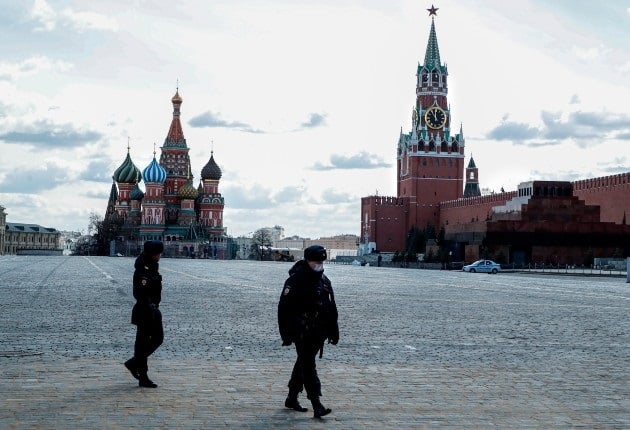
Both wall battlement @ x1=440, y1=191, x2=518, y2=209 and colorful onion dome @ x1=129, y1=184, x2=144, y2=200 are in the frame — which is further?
colorful onion dome @ x1=129, y1=184, x2=144, y2=200

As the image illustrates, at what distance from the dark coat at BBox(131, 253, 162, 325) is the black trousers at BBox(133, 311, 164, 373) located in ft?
0.10

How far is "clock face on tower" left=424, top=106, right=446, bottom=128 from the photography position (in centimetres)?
12444

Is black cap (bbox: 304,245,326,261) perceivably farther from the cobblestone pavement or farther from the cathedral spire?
the cathedral spire

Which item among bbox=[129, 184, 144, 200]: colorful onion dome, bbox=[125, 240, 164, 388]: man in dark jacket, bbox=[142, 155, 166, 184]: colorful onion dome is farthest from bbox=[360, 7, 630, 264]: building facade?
bbox=[125, 240, 164, 388]: man in dark jacket

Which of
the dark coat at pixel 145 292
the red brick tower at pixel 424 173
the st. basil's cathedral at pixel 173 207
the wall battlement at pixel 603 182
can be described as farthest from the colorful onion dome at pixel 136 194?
the dark coat at pixel 145 292

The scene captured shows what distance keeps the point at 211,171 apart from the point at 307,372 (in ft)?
406

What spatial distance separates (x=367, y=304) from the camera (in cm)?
2116

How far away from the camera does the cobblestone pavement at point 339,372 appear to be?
23.7 ft

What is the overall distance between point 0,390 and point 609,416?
4.59 meters

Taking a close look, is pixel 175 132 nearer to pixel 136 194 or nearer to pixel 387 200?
pixel 136 194

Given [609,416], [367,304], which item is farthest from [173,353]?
[367,304]

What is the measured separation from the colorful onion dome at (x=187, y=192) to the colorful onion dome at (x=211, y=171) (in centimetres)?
338

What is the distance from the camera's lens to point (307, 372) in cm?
742

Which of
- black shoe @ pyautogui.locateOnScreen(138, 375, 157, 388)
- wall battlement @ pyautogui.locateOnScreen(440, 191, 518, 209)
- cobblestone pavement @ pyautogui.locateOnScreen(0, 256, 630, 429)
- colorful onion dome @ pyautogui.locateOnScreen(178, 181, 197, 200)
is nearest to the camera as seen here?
cobblestone pavement @ pyautogui.locateOnScreen(0, 256, 630, 429)
